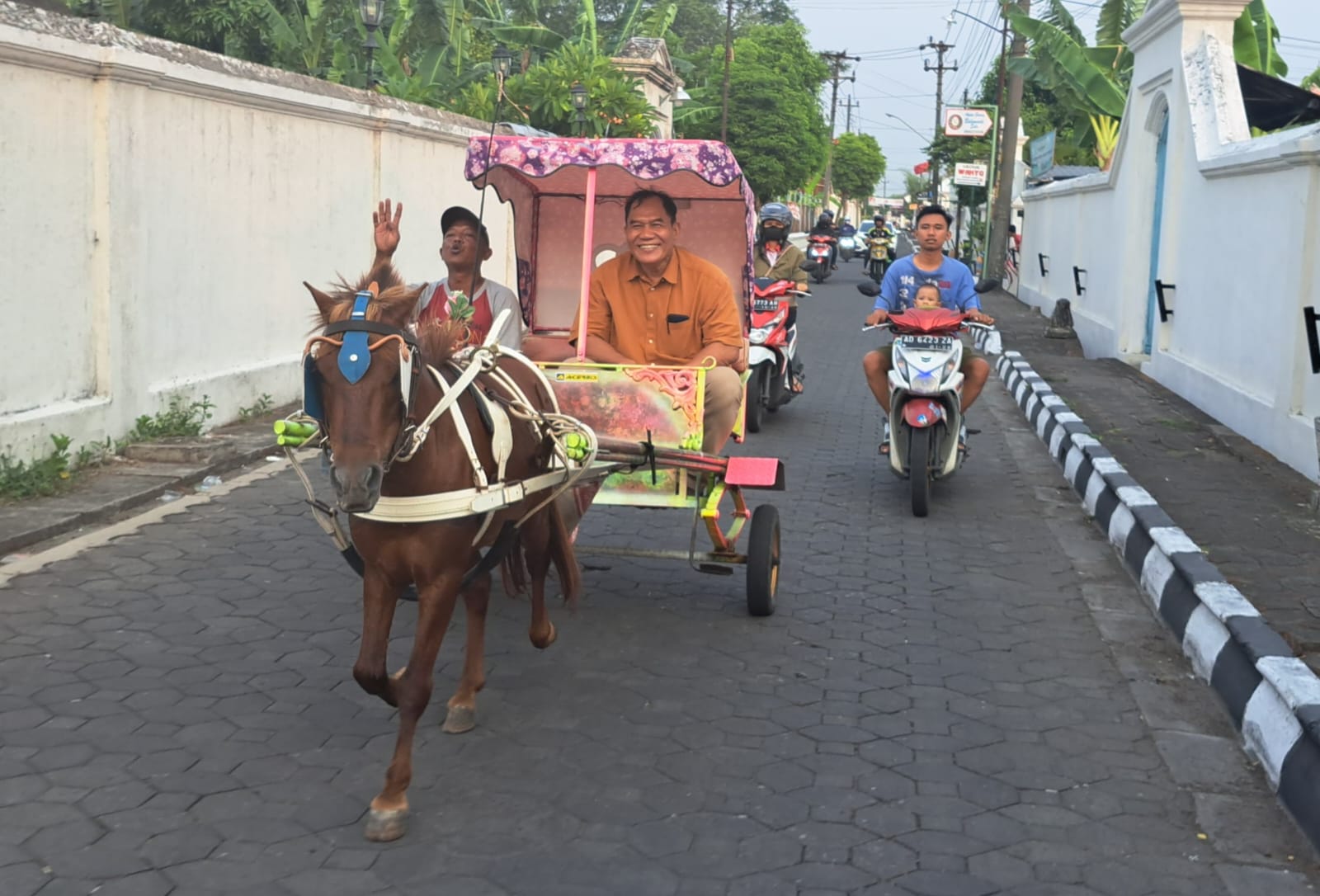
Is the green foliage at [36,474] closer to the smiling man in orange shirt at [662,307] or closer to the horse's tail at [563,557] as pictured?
the smiling man in orange shirt at [662,307]

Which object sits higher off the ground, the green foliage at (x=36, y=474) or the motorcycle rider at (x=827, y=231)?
the motorcycle rider at (x=827, y=231)

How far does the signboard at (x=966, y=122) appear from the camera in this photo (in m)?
44.0

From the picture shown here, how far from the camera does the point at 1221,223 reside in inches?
488

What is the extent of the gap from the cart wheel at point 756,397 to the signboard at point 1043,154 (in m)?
23.5

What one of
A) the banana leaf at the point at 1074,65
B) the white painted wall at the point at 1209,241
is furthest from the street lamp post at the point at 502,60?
the banana leaf at the point at 1074,65

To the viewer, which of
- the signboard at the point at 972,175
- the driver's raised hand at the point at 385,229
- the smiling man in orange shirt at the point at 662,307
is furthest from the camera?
the signboard at the point at 972,175

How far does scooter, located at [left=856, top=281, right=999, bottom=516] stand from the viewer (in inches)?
345

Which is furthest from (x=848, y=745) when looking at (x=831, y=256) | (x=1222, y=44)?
(x=831, y=256)

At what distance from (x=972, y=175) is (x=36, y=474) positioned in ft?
123

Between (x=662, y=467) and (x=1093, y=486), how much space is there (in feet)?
13.4

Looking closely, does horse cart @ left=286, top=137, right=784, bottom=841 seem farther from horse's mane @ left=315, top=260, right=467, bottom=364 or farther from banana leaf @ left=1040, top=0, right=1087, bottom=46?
banana leaf @ left=1040, top=0, right=1087, bottom=46

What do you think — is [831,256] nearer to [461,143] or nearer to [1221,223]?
[461,143]

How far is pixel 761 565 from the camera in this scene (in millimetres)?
6352

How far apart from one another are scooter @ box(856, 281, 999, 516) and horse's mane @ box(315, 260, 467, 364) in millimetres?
4685
